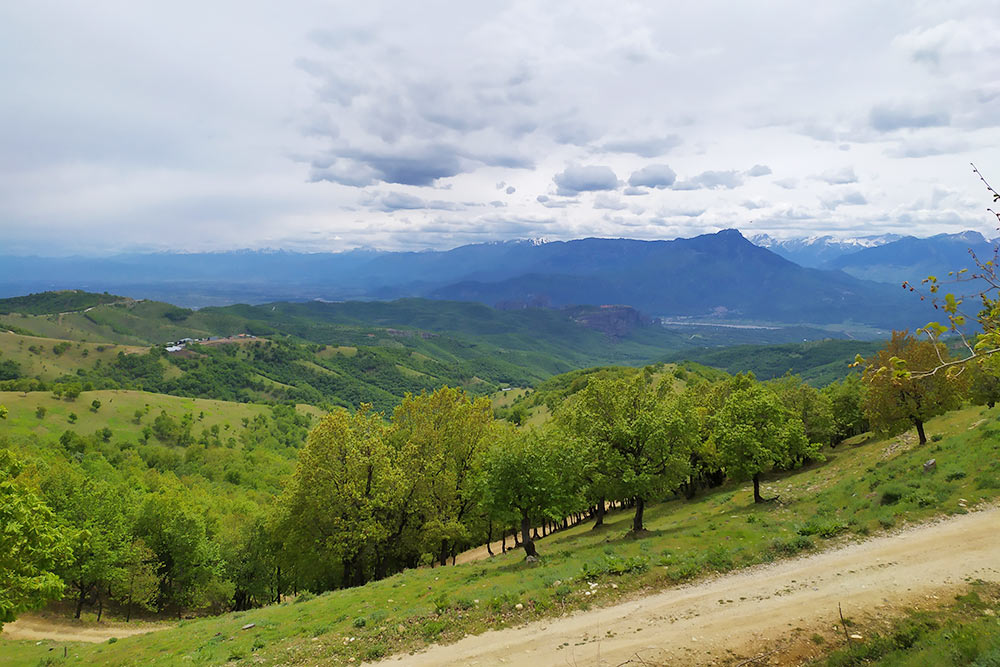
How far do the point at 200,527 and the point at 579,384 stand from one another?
12622cm

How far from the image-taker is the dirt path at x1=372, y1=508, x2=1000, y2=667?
17.1 m

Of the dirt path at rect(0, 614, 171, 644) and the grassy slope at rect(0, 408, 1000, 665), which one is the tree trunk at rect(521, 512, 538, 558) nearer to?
the grassy slope at rect(0, 408, 1000, 665)

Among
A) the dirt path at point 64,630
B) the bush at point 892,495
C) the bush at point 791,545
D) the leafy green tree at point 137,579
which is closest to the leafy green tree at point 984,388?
the bush at point 892,495

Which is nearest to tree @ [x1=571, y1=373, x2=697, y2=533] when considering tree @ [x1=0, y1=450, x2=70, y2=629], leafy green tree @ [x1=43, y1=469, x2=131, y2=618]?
tree @ [x1=0, y1=450, x2=70, y2=629]

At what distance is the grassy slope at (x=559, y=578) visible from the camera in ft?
69.8

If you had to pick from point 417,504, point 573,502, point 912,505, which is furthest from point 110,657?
point 912,505

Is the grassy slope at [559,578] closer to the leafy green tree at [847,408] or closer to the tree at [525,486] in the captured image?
the tree at [525,486]

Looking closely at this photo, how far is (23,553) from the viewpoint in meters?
19.6

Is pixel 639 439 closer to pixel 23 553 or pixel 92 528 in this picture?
pixel 23 553

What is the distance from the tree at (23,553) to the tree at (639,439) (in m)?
30.7

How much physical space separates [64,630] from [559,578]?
3663 cm

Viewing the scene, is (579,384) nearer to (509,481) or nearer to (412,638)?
(509,481)

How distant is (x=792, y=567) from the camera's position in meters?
23.0

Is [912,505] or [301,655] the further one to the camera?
[912,505]
